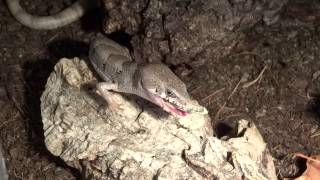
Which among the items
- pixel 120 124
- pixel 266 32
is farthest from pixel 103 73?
pixel 266 32

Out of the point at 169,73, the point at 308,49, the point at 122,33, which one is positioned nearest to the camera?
the point at 169,73

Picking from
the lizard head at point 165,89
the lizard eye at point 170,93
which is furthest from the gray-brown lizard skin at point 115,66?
the lizard eye at point 170,93

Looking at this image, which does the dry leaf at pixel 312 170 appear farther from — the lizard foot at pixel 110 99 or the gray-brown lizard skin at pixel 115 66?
the lizard foot at pixel 110 99

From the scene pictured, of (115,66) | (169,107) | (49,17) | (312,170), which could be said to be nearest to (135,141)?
(169,107)

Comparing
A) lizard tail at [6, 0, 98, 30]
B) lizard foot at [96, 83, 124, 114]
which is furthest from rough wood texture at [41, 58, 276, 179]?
lizard tail at [6, 0, 98, 30]

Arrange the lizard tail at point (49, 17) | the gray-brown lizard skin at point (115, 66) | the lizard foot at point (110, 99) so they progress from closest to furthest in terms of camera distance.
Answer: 1. the lizard foot at point (110, 99)
2. the gray-brown lizard skin at point (115, 66)
3. the lizard tail at point (49, 17)

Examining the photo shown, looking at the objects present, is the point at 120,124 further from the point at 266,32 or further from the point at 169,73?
the point at 266,32

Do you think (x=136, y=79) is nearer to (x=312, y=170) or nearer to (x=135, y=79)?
(x=135, y=79)
